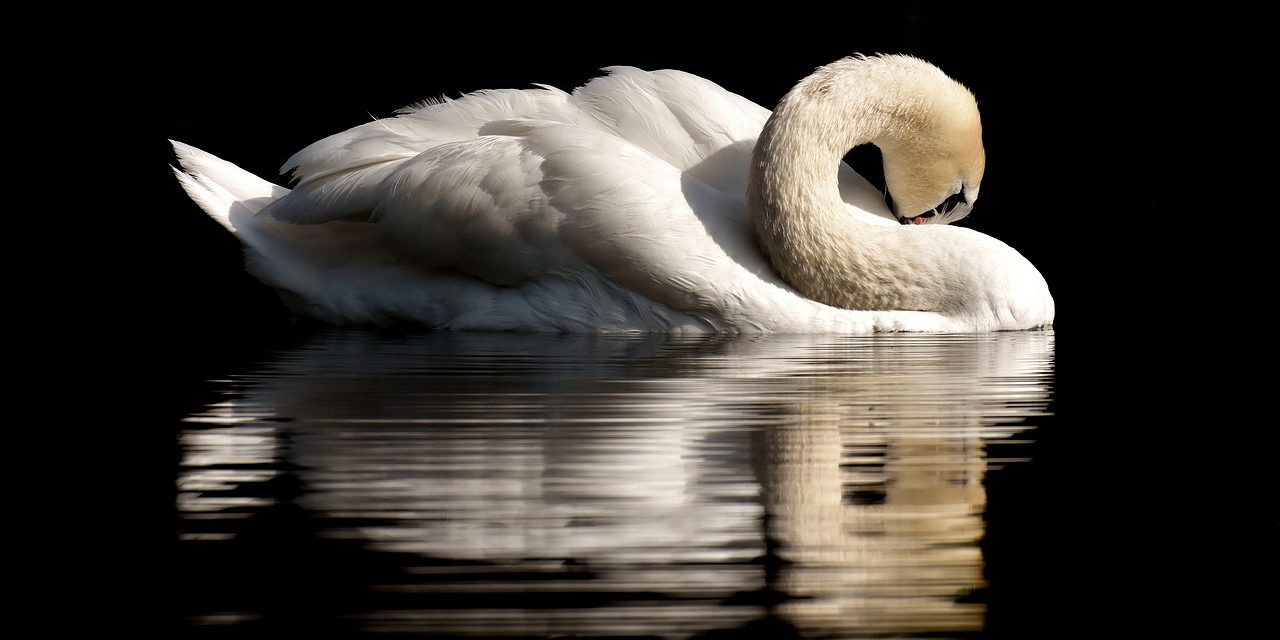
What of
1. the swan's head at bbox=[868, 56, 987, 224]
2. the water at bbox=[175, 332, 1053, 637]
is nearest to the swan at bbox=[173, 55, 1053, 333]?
the swan's head at bbox=[868, 56, 987, 224]

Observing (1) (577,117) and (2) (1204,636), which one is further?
(1) (577,117)

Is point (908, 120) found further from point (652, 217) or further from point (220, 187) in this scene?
point (220, 187)

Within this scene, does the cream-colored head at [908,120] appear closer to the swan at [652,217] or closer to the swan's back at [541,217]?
the swan at [652,217]

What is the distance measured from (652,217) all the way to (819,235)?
67cm

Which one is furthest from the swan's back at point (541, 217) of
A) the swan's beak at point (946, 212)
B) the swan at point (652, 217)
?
the swan's beak at point (946, 212)

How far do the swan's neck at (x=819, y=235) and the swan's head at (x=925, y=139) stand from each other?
16.1 inches

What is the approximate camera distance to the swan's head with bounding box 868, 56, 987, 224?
7.27 meters

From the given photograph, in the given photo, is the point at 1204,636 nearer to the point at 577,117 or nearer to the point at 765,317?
the point at 765,317

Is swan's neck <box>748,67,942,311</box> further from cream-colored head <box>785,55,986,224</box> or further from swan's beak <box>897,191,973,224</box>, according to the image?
swan's beak <box>897,191,973,224</box>

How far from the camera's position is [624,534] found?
3.22 meters

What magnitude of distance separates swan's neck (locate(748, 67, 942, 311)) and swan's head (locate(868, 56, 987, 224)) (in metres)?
0.41

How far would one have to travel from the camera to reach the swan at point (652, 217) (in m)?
6.72

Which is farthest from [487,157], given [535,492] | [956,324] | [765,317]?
[535,492]

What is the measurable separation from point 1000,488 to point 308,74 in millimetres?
13127
